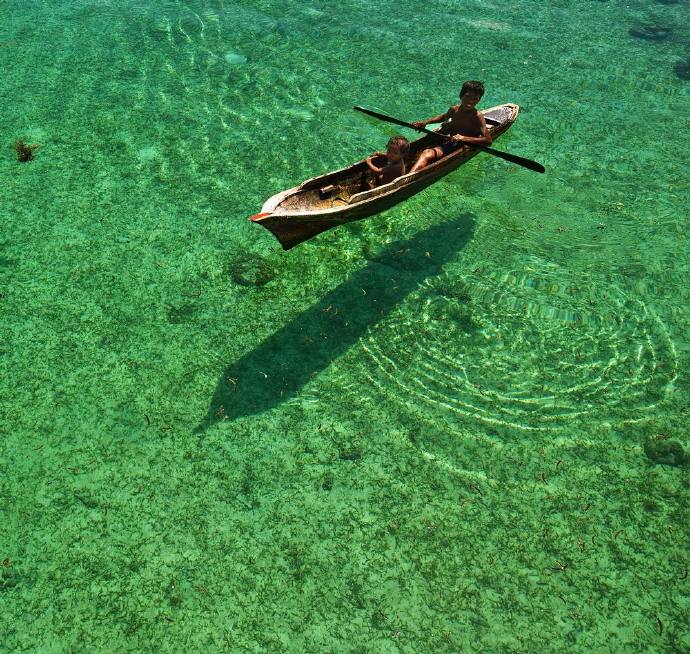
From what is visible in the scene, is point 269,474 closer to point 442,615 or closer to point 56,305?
point 442,615

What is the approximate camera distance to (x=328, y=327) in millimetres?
7371

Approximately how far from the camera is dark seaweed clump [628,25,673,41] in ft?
48.4

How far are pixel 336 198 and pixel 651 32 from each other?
12248 mm

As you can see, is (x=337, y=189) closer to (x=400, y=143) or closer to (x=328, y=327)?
(x=400, y=143)

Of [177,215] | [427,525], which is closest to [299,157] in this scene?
[177,215]

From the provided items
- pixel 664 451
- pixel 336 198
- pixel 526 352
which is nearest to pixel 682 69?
pixel 526 352

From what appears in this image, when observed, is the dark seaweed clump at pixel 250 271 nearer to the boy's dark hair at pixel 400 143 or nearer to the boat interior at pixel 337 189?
the boat interior at pixel 337 189

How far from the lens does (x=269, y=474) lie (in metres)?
5.98

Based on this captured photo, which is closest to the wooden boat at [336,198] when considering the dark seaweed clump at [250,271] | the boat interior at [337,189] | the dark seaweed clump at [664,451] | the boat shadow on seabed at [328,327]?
the boat interior at [337,189]

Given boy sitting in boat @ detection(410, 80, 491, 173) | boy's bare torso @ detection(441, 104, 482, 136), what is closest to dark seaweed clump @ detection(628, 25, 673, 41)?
boy sitting in boat @ detection(410, 80, 491, 173)

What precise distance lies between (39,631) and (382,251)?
5833mm

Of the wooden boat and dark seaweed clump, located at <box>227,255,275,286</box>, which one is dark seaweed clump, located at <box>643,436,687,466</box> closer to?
the wooden boat

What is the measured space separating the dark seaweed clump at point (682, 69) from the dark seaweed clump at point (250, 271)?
1112 cm

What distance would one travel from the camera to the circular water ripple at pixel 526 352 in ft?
22.0
